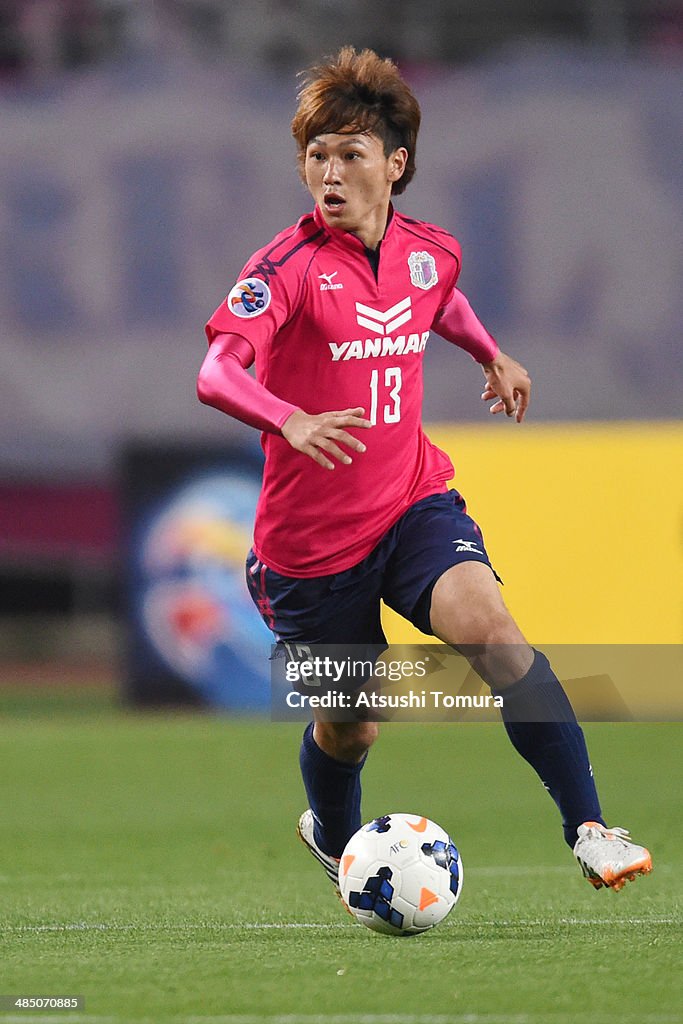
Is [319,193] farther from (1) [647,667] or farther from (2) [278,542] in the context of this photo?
(1) [647,667]

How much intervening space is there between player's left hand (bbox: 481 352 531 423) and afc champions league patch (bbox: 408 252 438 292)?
1.53ft

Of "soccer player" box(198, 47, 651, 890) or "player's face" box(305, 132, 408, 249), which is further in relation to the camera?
"player's face" box(305, 132, 408, 249)

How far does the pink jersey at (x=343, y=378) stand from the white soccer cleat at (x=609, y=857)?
1020mm

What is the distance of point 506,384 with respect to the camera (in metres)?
5.40

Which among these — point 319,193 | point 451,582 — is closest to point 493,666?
point 451,582

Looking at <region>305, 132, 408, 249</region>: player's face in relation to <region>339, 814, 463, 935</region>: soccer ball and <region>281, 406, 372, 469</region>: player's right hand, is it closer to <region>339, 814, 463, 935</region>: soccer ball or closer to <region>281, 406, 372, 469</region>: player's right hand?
<region>281, 406, 372, 469</region>: player's right hand

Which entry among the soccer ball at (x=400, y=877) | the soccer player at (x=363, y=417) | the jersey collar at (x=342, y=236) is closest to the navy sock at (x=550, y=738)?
the soccer player at (x=363, y=417)

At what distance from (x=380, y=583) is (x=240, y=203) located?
12.4m

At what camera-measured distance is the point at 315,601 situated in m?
4.93

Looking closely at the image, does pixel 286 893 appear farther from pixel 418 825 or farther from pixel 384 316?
pixel 384 316

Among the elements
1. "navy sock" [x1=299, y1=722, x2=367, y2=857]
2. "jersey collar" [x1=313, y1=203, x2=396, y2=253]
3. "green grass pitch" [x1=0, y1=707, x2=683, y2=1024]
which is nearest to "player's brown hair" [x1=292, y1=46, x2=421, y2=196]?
"jersey collar" [x1=313, y1=203, x2=396, y2=253]

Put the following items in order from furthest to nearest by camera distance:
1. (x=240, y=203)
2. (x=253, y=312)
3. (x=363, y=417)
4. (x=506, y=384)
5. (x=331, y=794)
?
1. (x=240, y=203)
2. (x=506, y=384)
3. (x=331, y=794)
4. (x=363, y=417)
5. (x=253, y=312)

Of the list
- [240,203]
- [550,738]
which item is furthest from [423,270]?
[240,203]

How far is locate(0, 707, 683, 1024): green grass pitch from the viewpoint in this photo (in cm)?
371
